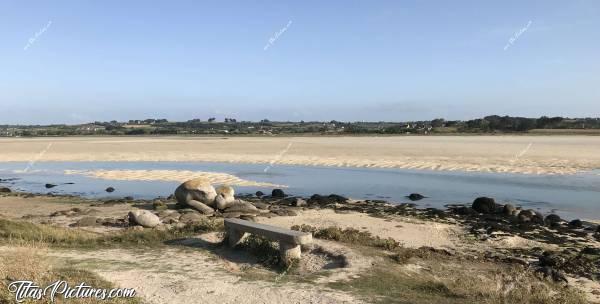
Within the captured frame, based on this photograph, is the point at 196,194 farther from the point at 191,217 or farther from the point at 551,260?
the point at 551,260

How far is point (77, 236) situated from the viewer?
34.3ft

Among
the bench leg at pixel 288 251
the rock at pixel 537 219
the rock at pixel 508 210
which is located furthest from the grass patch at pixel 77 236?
the rock at pixel 508 210

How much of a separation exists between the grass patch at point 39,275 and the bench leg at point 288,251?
2872mm

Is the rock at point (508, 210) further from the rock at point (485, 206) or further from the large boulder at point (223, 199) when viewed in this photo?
the large boulder at point (223, 199)

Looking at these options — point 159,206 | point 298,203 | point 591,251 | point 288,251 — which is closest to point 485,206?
point 591,251

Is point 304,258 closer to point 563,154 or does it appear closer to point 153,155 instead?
point 563,154

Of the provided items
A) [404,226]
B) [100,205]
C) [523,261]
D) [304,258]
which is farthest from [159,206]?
[523,261]

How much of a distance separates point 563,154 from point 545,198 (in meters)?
18.4

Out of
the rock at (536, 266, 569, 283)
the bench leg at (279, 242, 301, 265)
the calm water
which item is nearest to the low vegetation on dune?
the rock at (536, 266, 569, 283)

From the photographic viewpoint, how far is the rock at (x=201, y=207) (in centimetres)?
1559

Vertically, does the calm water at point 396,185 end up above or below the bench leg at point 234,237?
below

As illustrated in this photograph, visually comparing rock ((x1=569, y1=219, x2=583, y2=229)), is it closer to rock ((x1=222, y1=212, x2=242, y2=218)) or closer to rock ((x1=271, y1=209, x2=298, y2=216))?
rock ((x1=271, y1=209, x2=298, y2=216))

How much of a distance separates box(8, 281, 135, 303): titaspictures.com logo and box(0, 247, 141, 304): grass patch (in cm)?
6

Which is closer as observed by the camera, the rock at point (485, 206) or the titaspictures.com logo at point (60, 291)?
the titaspictures.com logo at point (60, 291)
